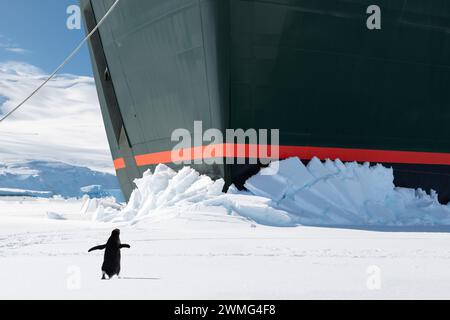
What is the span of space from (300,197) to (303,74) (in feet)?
7.24

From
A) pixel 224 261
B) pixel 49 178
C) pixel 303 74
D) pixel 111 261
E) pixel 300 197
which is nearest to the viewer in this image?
pixel 111 261

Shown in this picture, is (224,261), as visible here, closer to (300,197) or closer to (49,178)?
(300,197)

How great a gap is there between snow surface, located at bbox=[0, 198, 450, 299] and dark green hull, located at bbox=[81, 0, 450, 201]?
2051 mm

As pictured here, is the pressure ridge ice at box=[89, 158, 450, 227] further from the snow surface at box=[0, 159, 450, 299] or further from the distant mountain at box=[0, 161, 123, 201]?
the distant mountain at box=[0, 161, 123, 201]

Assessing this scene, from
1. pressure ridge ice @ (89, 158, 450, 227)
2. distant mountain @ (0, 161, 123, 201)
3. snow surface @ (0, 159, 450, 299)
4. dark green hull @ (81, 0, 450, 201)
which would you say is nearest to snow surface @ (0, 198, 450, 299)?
snow surface @ (0, 159, 450, 299)

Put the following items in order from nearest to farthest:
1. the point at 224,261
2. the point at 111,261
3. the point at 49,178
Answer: the point at 111,261
the point at 224,261
the point at 49,178

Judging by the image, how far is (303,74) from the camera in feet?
34.5

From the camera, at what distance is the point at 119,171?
1501 centimetres

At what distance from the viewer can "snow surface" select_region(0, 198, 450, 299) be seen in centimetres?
449

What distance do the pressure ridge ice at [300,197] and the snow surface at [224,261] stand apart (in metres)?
0.41

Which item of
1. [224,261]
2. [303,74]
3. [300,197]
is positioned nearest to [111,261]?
[224,261]

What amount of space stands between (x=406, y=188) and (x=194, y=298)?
8.21 m

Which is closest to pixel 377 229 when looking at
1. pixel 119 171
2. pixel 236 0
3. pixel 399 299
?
pixel 236 0
